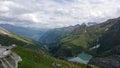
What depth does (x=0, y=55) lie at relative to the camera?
202 ft

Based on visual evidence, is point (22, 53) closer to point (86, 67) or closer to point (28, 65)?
point (28, 65)

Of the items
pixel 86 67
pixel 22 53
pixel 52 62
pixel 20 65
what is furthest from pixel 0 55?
pixel 86 67

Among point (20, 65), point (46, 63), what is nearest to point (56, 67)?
point (46, 63)

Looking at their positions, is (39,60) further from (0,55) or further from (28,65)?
(0,55)

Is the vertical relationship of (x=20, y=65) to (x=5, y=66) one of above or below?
below

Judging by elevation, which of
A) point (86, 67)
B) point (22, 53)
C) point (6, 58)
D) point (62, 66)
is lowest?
point (86, 67)

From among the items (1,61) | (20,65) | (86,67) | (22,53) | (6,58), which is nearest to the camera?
(1,61)

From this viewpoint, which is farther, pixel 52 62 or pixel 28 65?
pixel 52 62

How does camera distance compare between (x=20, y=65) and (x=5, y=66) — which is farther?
(x=20, y=65)

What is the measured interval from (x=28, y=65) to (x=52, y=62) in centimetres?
2547

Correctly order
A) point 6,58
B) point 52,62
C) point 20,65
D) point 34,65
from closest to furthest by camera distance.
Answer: point 6,58, point 20,65, point 34,65, point 52,62

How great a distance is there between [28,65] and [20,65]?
5573mm

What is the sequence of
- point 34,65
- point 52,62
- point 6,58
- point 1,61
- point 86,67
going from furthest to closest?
point 86,67 → point 52,62 → point 34,65 → point 6,58 → point 1,61

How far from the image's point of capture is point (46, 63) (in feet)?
403
